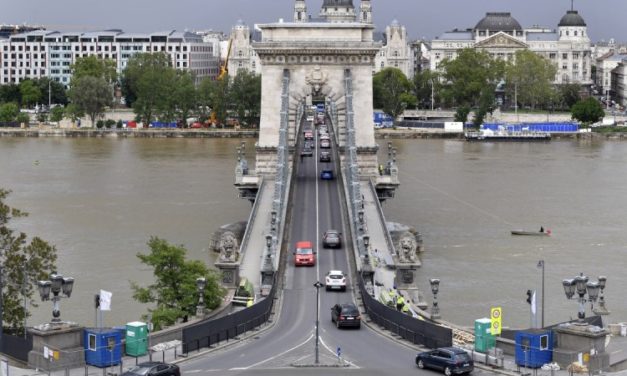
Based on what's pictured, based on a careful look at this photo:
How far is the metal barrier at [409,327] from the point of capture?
23.8 meters

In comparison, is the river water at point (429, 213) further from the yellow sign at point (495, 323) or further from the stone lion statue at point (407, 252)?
the yellow sign at point (495, 323)

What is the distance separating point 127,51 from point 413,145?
195ft

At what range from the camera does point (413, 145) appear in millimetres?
97062

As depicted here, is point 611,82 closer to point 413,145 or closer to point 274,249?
point 413,145

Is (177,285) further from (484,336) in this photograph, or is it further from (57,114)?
(57,114)

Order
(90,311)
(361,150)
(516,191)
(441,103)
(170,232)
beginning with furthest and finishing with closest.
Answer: (441,103) → (516,191) → (361,150) → (170,232) → (90,311)

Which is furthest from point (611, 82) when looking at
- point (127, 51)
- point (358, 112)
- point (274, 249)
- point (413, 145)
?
point (274, 249)

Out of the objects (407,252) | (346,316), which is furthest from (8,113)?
(346,316)

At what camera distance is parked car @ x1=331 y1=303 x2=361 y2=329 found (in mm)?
26484

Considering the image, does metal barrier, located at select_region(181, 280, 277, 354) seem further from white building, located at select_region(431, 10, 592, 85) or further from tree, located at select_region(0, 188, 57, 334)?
white building, located at select_region(431, 10, 592, 85)

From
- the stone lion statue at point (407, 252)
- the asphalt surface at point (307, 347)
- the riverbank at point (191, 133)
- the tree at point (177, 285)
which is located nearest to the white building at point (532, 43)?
the riverbank at point (191, 133)

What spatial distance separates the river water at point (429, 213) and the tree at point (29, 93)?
33.4m

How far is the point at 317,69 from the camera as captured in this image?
170 ft

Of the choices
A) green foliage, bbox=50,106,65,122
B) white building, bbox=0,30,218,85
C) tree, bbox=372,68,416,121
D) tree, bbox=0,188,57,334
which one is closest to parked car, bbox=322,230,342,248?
tree, bbox=0,188,57,334
